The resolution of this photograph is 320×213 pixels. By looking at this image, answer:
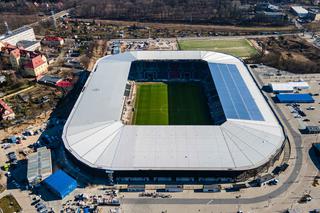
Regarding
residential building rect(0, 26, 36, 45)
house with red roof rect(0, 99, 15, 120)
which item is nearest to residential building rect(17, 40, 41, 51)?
residential building rect(0, 26, 36, 45)

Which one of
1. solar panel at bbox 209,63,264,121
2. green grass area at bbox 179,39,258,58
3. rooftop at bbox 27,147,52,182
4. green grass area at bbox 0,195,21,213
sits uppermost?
solar panel at bbox 209,63,264,121

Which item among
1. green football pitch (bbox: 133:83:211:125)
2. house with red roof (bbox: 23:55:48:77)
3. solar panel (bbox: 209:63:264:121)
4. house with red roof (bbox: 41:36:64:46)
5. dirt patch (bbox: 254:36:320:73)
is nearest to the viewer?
solar panel (bbox: 209:63:264:121)

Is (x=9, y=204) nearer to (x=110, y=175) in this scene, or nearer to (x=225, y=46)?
(x=110, y=175)

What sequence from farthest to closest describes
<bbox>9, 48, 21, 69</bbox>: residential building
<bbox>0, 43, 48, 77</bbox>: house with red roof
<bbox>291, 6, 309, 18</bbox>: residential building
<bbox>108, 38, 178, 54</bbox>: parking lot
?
<bbox>291, 6, 309, 18</bbox>: residential building → <bbox>108, 38, 178, 54</bbox>: parking lot → <bbox>9, 48, 21, 69</bbox>: residential building → <bbox>0, 43, 48, 77</bbox>: house with red roof

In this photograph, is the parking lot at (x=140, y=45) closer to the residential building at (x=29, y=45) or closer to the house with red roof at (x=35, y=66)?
the house with red roof at (x=35, y=66)

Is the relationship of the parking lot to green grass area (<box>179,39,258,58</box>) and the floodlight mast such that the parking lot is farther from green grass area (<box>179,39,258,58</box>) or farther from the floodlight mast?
the floodlight mast

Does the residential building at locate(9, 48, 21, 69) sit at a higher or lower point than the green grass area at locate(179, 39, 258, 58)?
higher

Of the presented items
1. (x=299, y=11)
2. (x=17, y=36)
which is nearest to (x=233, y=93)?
(x=17, y=36)

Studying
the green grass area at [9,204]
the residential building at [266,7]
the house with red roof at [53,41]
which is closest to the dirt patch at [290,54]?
the residential building at [266,7]
